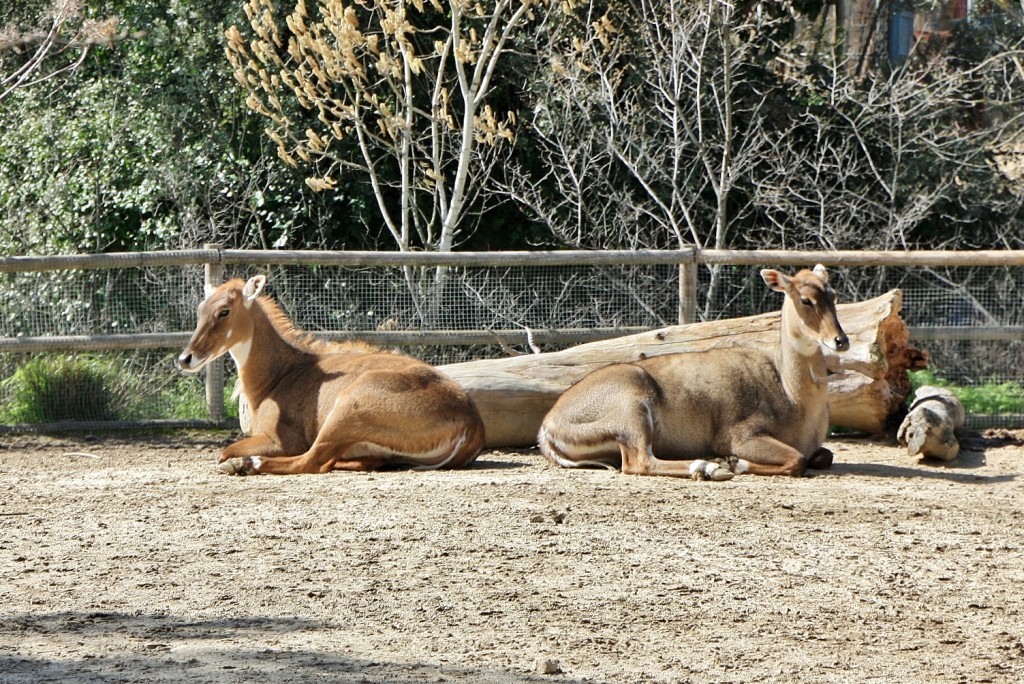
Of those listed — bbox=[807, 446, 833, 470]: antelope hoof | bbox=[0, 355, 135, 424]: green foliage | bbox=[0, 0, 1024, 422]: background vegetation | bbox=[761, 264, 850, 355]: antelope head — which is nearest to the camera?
bbox=[761, 264, 850, 355]: antelope head

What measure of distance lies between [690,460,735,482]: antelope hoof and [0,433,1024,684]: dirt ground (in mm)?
99

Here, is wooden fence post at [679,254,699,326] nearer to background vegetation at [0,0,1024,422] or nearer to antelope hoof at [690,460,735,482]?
antelope hoof at [690,460,735,482]

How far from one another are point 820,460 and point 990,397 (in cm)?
258

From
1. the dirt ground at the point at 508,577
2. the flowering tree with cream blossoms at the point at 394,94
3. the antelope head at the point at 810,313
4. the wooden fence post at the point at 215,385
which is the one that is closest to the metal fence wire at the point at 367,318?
the wooden fence post at the point at 215,385

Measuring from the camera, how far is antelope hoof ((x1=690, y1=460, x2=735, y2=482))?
24.9ft

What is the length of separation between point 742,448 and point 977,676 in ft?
12.4

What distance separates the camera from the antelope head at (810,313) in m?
7.91

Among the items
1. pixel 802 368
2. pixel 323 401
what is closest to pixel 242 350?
pixel 323 401

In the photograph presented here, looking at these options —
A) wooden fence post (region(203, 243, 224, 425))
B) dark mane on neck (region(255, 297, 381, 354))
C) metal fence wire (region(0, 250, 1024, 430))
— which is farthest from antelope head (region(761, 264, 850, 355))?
wooden fence post (region(203, 243, 224, 425))

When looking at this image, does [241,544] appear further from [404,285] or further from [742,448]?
[404,285]

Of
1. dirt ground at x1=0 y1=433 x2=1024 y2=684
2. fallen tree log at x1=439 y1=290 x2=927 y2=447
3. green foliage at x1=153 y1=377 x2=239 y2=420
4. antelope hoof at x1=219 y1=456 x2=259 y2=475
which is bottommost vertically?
dirt ground at x1=0 y1=433 x2=1024 y2=684

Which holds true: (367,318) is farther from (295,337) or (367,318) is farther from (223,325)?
(223,325)

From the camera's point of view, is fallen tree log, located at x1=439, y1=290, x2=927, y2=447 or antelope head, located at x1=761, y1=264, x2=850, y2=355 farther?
fallen tree log, located at x1=439, y1=290, x2=927, y2=447

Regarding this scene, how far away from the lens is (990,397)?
32.8 feet
